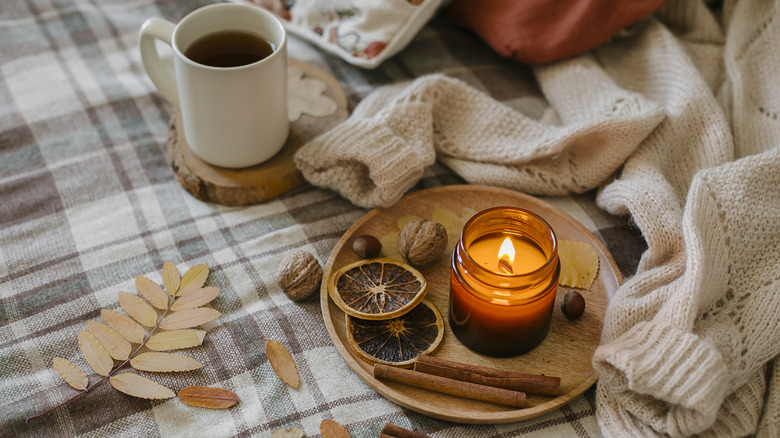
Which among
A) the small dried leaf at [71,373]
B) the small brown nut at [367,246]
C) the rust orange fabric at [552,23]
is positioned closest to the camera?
the small dried leaf at [71,373]

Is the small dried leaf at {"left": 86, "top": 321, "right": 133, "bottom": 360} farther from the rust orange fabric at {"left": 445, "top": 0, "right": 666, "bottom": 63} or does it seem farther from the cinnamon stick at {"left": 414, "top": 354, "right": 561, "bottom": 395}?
the rust orange fabric at {"left": 445, "top": 0, "right": 666, "bottom": 63}

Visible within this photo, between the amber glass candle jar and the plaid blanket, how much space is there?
10 centimetres

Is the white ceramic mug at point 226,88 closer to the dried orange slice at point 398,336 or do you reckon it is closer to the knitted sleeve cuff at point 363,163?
the knitted sleeve cuff at point 363,163

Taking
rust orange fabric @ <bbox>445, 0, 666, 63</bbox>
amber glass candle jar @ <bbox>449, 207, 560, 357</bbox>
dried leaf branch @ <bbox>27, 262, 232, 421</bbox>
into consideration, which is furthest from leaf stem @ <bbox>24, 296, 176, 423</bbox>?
rust orange fabric @ <bbox>445, 0, 666, 63</bbox>

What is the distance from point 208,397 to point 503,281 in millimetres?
351

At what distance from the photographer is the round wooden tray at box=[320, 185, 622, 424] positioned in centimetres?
77

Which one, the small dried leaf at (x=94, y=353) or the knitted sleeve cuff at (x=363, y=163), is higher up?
the knitted sleeve cuff at (x=363, y=163)

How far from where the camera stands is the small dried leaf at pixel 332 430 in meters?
0.76

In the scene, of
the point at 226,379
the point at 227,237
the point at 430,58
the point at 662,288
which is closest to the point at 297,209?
the point at 227,237

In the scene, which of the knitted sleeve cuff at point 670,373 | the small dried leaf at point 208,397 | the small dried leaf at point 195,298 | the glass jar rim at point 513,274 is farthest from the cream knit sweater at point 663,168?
the small dried leaf at point 208,397

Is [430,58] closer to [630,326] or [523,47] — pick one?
[523,47]

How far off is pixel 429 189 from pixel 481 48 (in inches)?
14.7

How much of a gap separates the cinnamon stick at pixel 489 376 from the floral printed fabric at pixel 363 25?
1.74 ft

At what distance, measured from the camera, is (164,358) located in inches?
32.0
